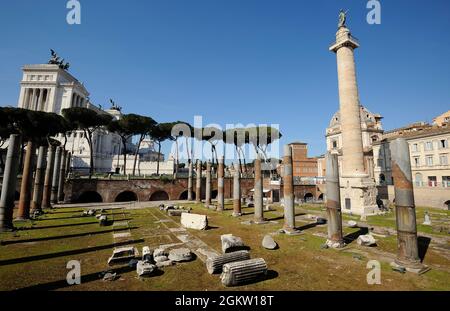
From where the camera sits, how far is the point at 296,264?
8.21 metres

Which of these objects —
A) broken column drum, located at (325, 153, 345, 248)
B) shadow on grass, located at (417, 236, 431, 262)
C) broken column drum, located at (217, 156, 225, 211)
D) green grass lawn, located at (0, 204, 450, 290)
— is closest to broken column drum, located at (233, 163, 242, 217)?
broken column drum, located at (217, 156, 225, 211)

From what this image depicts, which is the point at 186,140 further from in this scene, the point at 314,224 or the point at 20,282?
the point at 20,282

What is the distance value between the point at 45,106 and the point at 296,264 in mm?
84167

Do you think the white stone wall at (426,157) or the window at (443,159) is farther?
the white stone wall at (426,157)

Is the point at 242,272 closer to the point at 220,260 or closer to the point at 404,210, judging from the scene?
the point at 220,260

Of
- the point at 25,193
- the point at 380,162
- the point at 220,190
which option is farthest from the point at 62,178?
the point at 380,162

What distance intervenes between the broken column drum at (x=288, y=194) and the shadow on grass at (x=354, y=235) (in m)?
2.84

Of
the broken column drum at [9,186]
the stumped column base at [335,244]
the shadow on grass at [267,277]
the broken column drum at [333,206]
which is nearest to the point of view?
the shadow on grass at [267,277]

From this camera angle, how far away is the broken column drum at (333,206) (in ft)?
34.3

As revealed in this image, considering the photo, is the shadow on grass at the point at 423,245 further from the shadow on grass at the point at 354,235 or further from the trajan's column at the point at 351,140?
the trajan's column at the point at 351,140

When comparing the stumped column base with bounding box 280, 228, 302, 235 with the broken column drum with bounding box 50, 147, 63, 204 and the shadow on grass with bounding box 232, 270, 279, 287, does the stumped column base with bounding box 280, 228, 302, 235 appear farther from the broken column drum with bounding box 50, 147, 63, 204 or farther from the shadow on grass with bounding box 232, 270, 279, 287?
the broken column drum with bounding box 50, 147, 63, 204

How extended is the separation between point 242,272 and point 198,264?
229cm

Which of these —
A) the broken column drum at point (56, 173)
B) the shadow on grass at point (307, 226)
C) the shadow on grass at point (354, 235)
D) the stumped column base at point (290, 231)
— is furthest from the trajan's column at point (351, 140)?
the broken column drum at point (56, 173)

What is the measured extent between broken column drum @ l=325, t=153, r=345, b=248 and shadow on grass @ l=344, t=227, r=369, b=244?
4.34 feet
